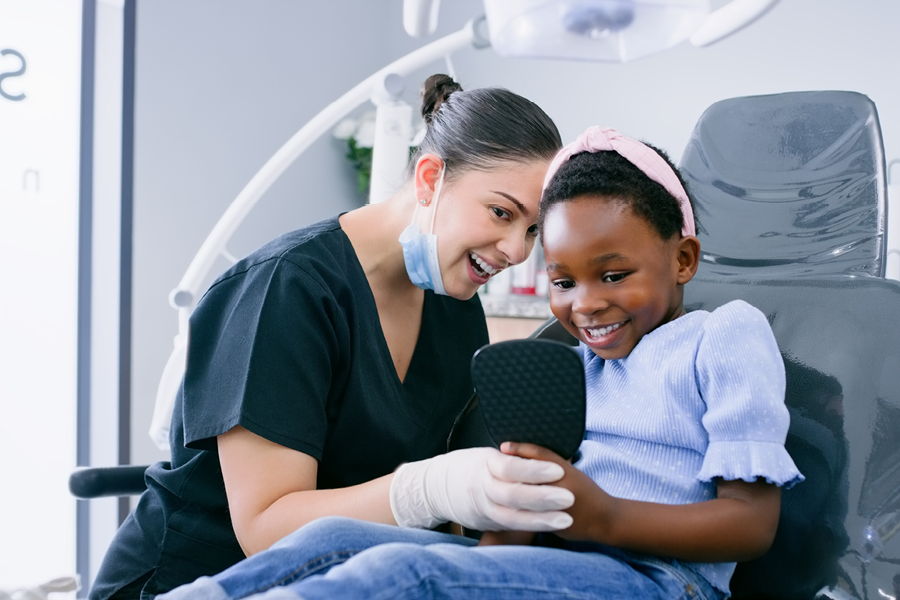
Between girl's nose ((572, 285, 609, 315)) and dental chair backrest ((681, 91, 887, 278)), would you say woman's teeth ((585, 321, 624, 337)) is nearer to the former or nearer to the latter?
girl's nose ((572, 285, 609, 315))

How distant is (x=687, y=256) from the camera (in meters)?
0.87

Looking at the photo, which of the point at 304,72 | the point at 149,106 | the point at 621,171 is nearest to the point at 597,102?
the point at 304,72

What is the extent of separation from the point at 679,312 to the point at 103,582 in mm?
886

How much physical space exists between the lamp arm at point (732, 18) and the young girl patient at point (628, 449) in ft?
1.41

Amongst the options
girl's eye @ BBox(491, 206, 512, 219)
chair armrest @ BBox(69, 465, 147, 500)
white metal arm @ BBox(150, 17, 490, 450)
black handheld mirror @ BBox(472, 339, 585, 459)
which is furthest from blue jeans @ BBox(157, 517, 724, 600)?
white metal arm @ BBox(150, 17, 490, 450)

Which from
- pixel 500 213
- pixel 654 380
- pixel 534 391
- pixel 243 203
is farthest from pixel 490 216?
pixel 243 203

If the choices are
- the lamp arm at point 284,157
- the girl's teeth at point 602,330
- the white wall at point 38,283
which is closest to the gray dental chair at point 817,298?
the girl's teeth at point 602,330

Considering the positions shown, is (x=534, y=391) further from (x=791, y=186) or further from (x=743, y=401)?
(x=791, y=186)

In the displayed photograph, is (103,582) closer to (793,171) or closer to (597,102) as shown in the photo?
(793,171)

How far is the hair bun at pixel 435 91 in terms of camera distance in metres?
1.19

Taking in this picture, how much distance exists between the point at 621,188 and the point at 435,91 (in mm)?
474

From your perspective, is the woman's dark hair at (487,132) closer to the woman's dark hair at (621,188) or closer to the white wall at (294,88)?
the woman's dark hair at (621,188)

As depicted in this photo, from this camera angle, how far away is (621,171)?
85cm

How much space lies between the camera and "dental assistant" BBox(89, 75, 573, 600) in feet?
2.85
